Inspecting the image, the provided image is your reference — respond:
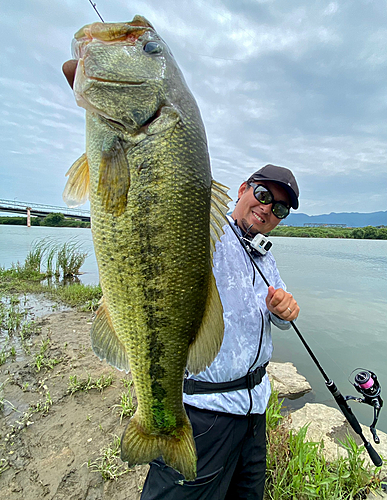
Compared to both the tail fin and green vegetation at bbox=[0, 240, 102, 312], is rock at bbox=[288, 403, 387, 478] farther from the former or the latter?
green vegetation at bbox=[0, 240, 102, 312]

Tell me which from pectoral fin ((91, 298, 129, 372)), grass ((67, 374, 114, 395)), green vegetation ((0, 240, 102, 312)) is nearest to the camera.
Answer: pectoral fin ((91, 298, 129, 372))

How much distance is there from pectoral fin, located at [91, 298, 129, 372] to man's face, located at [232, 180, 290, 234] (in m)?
1.71

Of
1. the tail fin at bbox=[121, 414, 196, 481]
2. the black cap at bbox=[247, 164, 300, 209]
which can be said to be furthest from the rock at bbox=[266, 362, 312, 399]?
the tail fin at bbox=[121, 414, 196, 481]

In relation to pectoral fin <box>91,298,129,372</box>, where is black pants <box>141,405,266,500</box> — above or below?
below

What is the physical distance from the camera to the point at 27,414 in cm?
385

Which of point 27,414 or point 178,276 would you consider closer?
point 178,276

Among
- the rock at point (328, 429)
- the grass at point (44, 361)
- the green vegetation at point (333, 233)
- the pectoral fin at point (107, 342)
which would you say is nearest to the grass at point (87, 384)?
the grass at point (44, 361)

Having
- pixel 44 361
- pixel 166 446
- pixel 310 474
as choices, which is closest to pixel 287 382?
pixel 310 474

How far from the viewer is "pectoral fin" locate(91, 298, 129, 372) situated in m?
1.45

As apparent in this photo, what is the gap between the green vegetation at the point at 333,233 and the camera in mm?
31325

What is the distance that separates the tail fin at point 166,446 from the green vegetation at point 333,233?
30.4 meters

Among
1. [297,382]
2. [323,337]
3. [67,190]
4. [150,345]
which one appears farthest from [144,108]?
[323,337]

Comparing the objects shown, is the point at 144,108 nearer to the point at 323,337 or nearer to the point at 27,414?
the point at 27,414

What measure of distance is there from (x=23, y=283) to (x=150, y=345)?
11.7 meters
